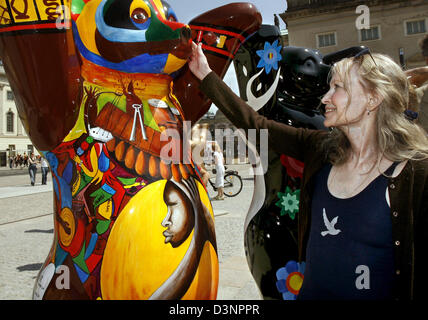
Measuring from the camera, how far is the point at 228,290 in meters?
2.82

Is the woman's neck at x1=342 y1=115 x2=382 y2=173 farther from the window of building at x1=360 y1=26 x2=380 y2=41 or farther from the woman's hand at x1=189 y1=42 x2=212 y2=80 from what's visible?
the window of building at x1=360 y1=26 x2=380 y2=41

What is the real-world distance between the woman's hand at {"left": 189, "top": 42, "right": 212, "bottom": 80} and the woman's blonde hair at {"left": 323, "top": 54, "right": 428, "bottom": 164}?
1.70 ft

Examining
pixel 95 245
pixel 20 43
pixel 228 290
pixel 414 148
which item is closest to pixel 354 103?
pixel 414 148

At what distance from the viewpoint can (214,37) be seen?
147cm

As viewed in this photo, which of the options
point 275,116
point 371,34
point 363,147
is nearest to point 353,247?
point 363,147

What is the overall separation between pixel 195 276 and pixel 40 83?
82cm

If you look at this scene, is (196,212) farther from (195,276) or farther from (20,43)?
(20,43)

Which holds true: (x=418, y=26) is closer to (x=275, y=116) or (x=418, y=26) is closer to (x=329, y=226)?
(x=275, y=116)

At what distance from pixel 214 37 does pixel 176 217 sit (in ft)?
2.47

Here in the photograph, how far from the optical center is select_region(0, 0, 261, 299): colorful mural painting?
114 centimetres

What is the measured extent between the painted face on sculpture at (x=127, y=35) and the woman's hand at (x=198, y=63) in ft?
0.20

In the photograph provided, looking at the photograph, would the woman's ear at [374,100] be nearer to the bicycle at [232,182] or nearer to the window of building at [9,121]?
the bicycle at [232,182]

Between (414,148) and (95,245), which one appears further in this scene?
(95,245)

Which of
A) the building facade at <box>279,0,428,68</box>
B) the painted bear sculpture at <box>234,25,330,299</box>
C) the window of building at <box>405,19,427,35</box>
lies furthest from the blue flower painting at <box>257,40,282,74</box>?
the window of building at <box>405,19,427,35</box>
